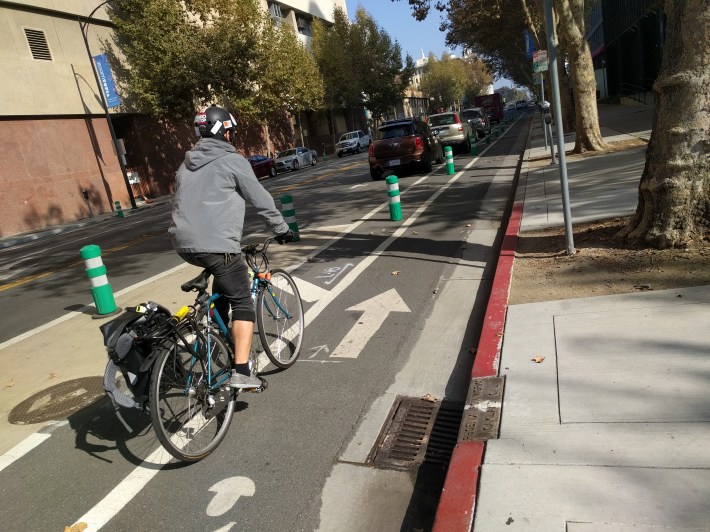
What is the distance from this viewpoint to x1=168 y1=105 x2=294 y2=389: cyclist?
3604 mm

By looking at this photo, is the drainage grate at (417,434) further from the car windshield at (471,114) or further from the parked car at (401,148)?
the car windshield at (471,114)

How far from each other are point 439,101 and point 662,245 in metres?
114

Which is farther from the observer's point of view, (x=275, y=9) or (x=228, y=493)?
(x=275, y=9)

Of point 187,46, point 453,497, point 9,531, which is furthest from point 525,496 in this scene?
point 187,46

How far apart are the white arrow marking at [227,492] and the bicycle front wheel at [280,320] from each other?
1327 mm

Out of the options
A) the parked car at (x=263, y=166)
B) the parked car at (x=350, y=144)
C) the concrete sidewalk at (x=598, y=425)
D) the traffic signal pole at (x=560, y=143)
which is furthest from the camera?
the parked car at (x=350, y=144)

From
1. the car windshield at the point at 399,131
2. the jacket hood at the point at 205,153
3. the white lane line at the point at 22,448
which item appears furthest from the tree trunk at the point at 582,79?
the white lane line at the point at 22,448

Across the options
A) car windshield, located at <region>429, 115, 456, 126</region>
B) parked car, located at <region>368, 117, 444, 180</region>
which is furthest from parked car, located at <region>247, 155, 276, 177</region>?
parked car, located at <region>368, 117, 444, 180</region>

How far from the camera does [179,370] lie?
3445 millimetres

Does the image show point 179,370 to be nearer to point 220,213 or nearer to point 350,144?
point 220,213

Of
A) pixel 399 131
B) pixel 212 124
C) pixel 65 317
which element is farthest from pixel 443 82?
pixel 212 124

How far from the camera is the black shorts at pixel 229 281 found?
3680 millimetres

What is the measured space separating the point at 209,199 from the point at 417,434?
207 centimetres

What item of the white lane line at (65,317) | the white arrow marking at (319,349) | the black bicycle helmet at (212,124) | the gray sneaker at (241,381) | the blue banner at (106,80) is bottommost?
the white arrow marking at (319,349)
